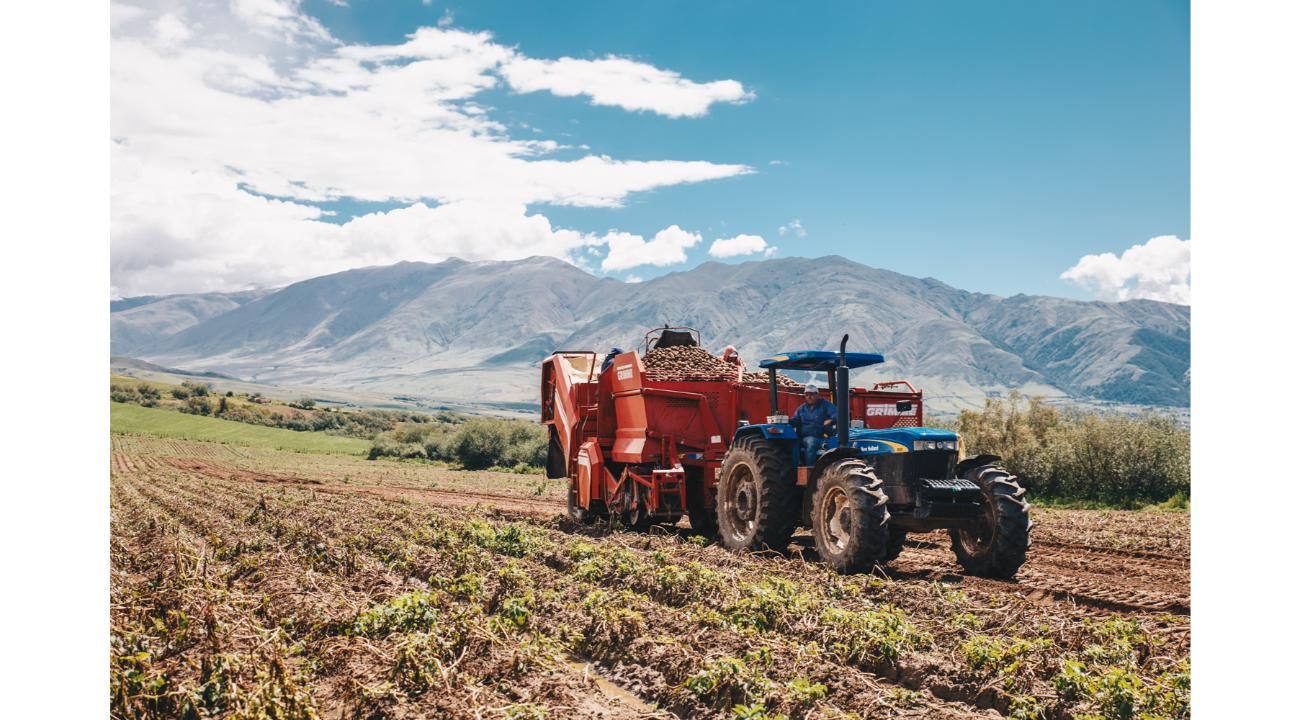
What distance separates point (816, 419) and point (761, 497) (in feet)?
4.09

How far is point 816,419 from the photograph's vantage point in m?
11.8

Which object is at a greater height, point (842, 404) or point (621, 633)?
point (842, 404)

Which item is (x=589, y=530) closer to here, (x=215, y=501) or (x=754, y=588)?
(x=754, y=588)

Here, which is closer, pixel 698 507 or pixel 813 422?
pixel 813 422

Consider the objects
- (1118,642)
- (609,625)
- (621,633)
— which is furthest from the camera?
(609,625)

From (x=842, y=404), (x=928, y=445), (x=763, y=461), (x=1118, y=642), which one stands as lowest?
(x=1118, y=642)

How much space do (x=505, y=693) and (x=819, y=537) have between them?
5.35 metres

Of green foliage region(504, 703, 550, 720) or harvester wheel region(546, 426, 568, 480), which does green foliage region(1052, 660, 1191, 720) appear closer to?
green foliage region(504, 703, 550, 720)

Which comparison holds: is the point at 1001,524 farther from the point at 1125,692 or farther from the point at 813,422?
the point at 1125,692

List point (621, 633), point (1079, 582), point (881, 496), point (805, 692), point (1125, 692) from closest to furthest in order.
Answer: point (1125, 692) → point (805, 692) → point (621, 633) → point (881, 496) → point (1079, 582)

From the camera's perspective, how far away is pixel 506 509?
68.9 feet

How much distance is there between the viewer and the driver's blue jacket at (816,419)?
11695mm

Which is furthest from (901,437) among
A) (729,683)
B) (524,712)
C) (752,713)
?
(524,712)

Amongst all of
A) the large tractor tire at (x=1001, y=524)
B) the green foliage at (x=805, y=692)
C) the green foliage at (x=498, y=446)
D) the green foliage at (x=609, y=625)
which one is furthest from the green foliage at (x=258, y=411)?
the green foliage at (x=805, y=692)
